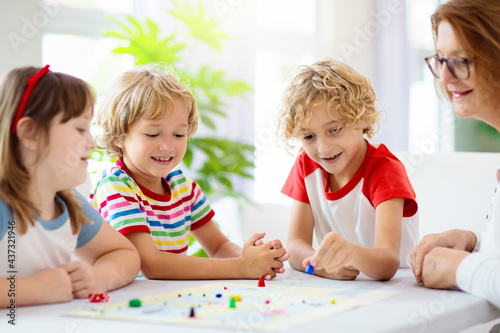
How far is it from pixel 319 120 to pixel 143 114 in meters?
0.44

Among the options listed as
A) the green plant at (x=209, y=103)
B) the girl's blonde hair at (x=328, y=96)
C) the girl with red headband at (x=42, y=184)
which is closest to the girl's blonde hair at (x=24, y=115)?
the girl with red headband at (x=42, y=184)

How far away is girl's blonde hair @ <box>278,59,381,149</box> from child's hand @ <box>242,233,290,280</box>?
0.33 m

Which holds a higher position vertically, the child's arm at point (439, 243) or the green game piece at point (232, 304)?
the child's arm at point (439, 243)

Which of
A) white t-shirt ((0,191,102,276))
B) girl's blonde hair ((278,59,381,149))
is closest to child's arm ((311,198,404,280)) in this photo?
girl's blonde hair ((278,59,381,149))

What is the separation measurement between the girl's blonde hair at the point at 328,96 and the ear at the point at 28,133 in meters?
0.68

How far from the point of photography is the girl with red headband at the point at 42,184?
0.95m

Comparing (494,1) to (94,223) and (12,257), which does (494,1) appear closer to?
(94,223)

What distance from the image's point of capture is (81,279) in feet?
3.30

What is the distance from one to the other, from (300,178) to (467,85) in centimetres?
59

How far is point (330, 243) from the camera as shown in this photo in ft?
3.43

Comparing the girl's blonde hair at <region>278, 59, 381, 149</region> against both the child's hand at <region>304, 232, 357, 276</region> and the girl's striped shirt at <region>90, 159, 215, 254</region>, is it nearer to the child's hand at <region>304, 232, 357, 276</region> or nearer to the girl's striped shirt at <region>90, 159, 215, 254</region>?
the girl's striped shirt at <region>90, 159, 215, 254</region>

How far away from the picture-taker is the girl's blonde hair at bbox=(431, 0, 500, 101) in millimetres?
1099

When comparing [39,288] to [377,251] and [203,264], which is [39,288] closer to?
[203,264]

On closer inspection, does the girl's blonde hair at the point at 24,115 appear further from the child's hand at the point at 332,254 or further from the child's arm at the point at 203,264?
the child's hand at the point at 332,254
